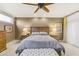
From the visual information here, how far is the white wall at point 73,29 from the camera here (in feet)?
3.58

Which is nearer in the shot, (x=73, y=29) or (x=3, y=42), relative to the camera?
(x=3, y=42)

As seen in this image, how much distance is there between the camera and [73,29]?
45.5 inches

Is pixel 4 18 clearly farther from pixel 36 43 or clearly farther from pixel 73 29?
pixel 73 29

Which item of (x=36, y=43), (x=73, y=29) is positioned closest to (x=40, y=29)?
(x=36, y=43)

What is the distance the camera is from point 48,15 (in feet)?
3.81

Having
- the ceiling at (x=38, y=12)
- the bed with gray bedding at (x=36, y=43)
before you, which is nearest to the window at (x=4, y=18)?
the ceiling at (x=38, y=12)

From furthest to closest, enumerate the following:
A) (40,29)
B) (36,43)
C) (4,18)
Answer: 1. (36,43)
2. (40,29)
3. (4,18)

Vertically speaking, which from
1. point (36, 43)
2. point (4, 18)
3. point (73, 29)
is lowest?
point (36, 43)

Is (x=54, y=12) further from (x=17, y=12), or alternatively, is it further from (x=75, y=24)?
(x=17, y=12)

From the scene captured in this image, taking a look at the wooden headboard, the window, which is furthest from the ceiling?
the wooden headboard

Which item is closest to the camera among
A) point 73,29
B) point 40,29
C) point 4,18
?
point 4,18

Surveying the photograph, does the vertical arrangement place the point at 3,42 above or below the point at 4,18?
below

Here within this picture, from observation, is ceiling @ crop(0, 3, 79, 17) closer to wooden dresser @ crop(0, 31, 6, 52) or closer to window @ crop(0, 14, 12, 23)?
window @ crop(0, 14, 12, 23)

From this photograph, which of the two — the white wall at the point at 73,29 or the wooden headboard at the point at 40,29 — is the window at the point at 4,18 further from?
the white wall at the point at 73,29
